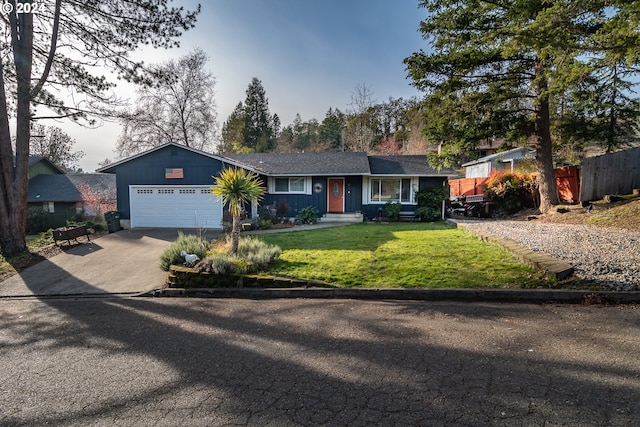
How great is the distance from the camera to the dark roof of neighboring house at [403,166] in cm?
1681

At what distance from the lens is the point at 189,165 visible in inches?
608

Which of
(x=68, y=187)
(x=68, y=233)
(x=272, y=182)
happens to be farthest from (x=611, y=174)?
(x=68, y=187)

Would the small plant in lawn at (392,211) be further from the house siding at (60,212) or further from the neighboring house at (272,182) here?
the house siding at (60,212)

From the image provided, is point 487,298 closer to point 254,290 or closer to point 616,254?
point 616,254

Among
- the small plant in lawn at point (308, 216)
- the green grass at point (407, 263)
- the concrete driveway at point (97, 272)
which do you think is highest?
the small plant in lawn at point (308, 216)

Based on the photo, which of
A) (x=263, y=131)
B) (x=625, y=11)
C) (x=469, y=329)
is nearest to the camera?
(x=469, y=329)

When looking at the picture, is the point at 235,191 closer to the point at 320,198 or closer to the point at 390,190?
the point at 320,198

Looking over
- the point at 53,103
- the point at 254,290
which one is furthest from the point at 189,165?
the point at 254,290

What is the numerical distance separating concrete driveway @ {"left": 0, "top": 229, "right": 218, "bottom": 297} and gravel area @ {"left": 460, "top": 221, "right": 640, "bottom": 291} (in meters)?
8.65

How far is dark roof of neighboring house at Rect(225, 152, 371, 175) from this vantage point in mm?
16891

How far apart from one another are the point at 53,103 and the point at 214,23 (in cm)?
556

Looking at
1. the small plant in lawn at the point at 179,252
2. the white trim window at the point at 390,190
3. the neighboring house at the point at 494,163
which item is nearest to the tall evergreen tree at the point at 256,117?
the neighboring house at the point at 494,163

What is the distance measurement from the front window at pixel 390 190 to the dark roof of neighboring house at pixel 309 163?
49.5 inches

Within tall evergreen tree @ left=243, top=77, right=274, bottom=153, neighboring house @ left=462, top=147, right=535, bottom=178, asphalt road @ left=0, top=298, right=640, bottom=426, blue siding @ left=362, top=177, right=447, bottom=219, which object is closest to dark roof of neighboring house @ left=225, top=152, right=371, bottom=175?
blue siding @ left=362, top=177, right=447, bottom=219
